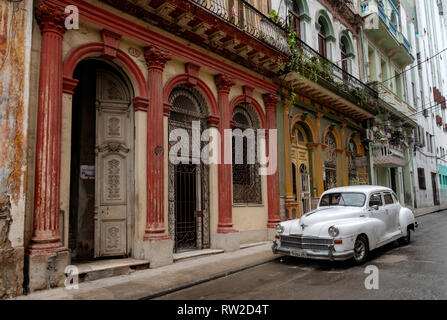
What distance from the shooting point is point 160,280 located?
6016 mm

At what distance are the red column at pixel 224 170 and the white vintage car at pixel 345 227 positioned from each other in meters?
1.93

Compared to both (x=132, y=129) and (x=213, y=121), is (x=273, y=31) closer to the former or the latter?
(x=213, y=121)

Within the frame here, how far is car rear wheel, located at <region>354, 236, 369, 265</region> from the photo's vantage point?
6742 mm

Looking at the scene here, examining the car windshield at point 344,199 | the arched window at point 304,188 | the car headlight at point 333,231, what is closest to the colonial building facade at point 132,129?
the car windshield at point 344,199

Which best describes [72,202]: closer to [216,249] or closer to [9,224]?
[9,224]

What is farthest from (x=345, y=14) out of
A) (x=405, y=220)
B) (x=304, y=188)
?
(x=405, y=220)

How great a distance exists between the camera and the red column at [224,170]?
29.7 ft

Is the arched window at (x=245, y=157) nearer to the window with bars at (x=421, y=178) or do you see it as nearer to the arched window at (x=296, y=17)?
the arched window at (x=296, y=17)

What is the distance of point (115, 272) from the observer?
6422mm

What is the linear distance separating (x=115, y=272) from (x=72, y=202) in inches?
89.5

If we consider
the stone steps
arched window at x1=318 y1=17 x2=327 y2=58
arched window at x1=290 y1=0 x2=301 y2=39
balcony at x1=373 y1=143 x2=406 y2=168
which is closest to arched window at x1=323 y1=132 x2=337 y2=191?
arched window at x1=318 y1=17 x2=327 y2=58

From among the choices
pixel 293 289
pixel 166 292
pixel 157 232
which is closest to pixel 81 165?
pixel 157 232

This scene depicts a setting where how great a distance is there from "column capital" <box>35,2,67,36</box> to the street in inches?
201
